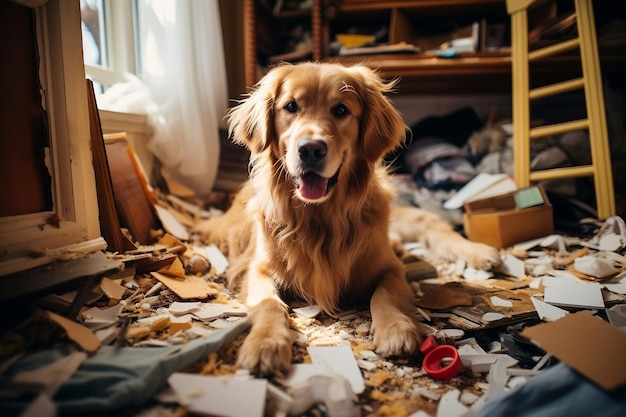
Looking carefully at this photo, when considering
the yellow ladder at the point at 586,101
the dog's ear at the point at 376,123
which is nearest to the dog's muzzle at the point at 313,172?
the dog's ear at the point at 376,123

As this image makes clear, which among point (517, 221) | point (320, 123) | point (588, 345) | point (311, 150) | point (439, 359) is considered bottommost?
point (439, 359)

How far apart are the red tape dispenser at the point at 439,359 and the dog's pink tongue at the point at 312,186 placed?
2.08 ft

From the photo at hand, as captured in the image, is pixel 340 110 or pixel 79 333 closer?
pixel 79 333

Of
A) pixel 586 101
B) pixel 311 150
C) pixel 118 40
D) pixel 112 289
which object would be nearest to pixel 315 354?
pixel 311 150

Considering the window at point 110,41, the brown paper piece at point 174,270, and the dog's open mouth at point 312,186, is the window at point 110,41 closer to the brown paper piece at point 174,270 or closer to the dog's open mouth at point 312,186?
the brown paper piece at point 174,270

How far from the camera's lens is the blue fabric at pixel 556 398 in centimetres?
87

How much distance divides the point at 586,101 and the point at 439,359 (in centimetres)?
207

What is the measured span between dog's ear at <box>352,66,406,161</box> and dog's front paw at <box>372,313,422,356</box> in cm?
70

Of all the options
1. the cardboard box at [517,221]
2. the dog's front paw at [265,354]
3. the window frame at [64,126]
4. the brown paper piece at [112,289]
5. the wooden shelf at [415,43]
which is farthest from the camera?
the wooden shelf at [415,43]

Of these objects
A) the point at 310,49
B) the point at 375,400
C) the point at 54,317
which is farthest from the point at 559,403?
the point at 310,49

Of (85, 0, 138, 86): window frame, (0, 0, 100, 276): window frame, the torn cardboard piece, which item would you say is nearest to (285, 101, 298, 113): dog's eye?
(0, 0, 100, 276): window frame

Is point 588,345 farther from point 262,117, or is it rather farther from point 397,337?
point 262,117

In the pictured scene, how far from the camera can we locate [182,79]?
2502 mm

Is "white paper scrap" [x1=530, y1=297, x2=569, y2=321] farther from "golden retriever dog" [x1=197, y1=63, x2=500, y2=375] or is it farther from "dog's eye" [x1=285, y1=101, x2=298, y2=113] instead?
"dog's eye" [x1=285, y1=101, x2=298, y2=113]
